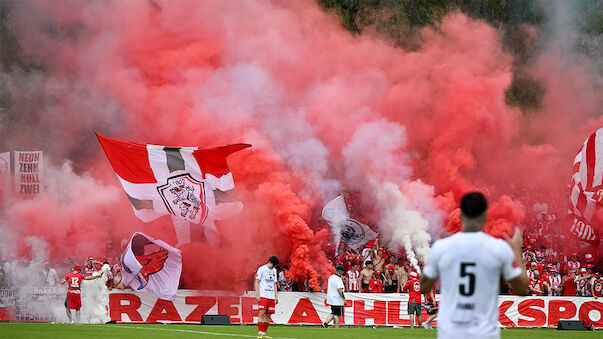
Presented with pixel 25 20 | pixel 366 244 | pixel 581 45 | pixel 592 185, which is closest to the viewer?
pixel 592 185

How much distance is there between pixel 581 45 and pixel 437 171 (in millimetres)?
9316

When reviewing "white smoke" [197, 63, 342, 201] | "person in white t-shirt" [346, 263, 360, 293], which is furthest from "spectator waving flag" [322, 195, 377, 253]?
"white smoke" [197, 63, 342, 201]

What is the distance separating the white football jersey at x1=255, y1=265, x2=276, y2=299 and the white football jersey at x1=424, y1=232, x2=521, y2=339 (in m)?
13.2

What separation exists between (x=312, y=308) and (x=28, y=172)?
10472mm

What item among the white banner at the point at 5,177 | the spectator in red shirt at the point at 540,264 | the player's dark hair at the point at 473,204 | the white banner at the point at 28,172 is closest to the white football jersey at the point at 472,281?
the player's dark hair at the point at 473,204

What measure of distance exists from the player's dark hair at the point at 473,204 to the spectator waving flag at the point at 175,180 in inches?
734

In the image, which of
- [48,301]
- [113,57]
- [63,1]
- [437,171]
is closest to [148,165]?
[48,301]

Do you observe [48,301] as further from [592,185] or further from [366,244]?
[592,185]

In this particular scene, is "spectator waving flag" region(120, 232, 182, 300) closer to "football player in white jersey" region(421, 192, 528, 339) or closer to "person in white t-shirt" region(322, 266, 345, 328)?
"person in white t-shirt" region(322, 266, 345, 328)

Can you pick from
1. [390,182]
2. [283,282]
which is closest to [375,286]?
[283,282]

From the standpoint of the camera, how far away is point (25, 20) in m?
31.7

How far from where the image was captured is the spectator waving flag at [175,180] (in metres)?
24.1

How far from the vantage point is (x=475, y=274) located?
6180 millimetres

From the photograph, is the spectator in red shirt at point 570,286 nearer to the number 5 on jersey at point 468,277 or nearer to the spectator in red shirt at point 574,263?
the spectator in red shirt at point 574,263
